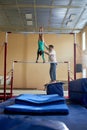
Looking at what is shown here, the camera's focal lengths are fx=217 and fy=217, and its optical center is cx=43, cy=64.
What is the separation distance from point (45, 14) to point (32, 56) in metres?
3.20

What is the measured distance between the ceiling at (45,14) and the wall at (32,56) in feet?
→ 2.16

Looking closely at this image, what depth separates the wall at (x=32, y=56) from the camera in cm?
1090

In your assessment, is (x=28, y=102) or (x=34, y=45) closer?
(x=28, y=102)

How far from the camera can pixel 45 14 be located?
8.30 meters

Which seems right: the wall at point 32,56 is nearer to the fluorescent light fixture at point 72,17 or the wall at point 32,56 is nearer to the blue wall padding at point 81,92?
the fluorescent light fixture at point 72,17

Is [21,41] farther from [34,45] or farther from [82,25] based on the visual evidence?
[82,25]

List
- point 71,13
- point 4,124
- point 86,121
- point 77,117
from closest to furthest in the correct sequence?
point 4,124 < point 86,121 < point 77,117 < point 71,13

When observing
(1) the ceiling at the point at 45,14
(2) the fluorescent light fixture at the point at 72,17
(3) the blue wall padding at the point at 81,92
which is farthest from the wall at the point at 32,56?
(3) the blue wall padding at the point at 81,92

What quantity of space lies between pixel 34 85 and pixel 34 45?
6.65ft

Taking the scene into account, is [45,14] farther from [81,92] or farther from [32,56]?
[81,92]

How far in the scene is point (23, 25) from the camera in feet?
32.4

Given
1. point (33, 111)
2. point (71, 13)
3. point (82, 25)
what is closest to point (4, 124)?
point (33, 111)

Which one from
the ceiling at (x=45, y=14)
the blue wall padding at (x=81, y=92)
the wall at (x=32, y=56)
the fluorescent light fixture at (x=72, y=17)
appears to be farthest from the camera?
the wall at (x=32, y=56)

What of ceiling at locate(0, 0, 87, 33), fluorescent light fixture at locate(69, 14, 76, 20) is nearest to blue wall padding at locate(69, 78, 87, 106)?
ceiling at locate(0, 0, 87, 33)
